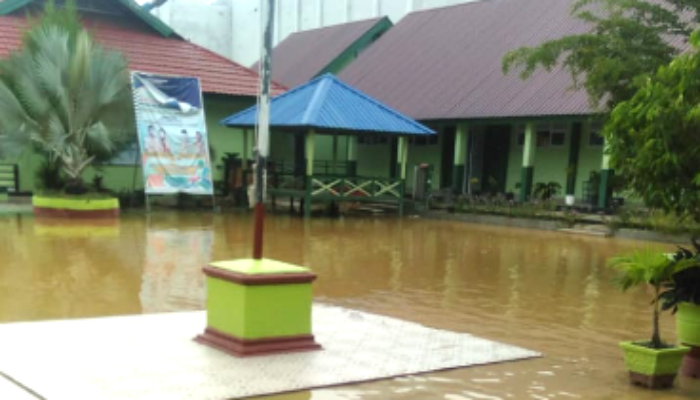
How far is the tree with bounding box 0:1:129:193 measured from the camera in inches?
712

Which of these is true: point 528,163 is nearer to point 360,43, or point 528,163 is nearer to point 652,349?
point 360,43

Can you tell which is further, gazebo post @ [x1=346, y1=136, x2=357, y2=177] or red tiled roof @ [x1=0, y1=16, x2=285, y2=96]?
gazebo post @ [x1=346, y1=136, x2=357, y2=177]

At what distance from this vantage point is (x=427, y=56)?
28141mm

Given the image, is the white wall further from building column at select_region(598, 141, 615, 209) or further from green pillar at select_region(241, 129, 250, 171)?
building column at select_region(598, 141, 615, 209)

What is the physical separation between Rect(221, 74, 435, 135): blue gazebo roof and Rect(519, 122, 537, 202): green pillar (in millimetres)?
3097

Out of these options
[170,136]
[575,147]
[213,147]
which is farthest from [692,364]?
[213,147]

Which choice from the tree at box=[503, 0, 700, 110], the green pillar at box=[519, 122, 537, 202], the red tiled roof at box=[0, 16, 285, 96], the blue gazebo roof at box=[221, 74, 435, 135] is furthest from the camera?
the red tiled roof at box=[0, 16, 285, 96]

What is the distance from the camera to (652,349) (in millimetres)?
5809

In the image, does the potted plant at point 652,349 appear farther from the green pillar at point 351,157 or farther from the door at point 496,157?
the green pillar at point 351,157

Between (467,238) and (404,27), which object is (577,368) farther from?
(404,27)

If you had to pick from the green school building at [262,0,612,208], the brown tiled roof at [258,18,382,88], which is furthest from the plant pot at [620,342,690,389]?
the brown tiled roof at [258,18,382,88]

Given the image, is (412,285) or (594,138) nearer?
(412,285)

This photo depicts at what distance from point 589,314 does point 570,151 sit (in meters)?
15.3

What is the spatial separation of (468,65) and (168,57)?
1009 cm
